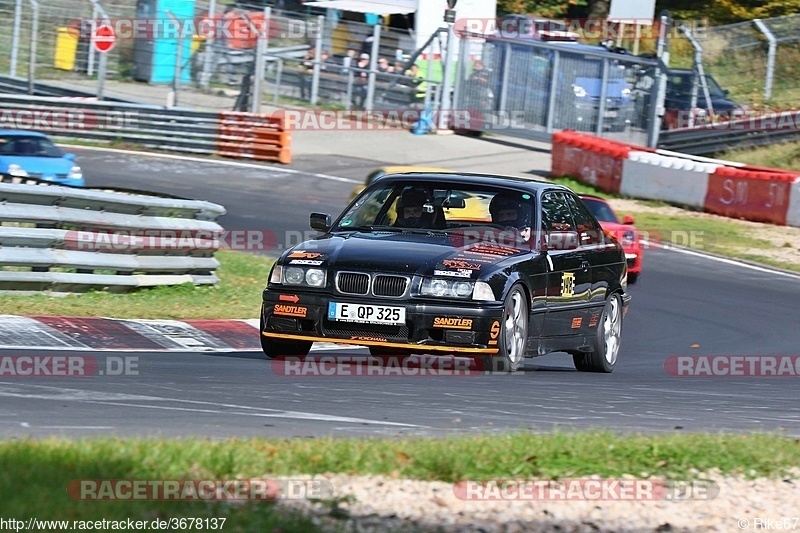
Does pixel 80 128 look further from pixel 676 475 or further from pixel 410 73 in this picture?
pixel 676 475

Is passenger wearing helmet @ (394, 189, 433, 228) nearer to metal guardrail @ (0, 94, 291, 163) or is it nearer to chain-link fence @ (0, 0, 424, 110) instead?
metal guardrail @ (0, 94, 291, 163)

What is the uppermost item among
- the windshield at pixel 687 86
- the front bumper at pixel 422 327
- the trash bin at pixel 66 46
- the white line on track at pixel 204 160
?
the windshield at pixel 687 86

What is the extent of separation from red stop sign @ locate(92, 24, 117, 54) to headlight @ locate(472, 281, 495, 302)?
24.8 m

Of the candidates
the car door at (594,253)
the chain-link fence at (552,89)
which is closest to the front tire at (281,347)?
the car door at (594,253)

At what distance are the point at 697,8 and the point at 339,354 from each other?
3936 centimetres

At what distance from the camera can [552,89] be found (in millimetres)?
32656

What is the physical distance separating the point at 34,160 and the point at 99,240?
33.8ft

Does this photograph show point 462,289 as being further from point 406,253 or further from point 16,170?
point 16,170

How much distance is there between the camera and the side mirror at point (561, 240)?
9.78 m

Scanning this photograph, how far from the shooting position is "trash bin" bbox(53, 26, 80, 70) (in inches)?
1287

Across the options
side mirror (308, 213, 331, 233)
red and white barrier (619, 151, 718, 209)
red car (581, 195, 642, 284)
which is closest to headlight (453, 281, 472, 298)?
side mirror (308, 213, 331, 233)

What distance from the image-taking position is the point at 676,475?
602 cm

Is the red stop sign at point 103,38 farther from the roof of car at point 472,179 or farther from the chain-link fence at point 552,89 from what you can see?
the roof of car at point 472,179

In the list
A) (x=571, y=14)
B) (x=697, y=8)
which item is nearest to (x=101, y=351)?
(x=697, y=8)
